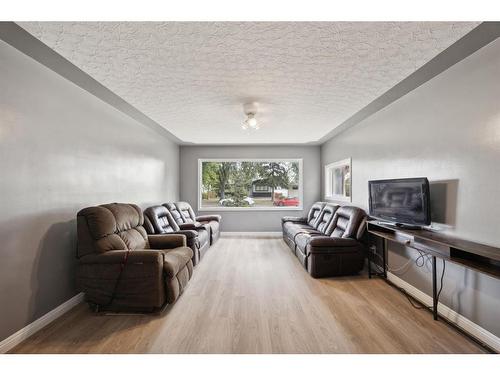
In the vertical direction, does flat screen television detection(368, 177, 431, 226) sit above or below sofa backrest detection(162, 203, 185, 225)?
above

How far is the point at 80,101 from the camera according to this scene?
2.74 metres

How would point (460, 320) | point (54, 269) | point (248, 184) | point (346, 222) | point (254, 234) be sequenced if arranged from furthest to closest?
point (248, 184) < point (254, 234) < point (346, 222) < point (54, 269) < point (460, 320)

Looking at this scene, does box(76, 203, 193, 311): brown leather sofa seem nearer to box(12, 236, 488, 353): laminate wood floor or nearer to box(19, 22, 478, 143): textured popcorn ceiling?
box(12, 236, 488, 353): laminate wood floor

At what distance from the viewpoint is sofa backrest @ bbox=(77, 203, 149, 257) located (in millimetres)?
2424

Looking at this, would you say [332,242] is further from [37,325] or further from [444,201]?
[37,325]

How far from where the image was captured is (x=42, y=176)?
88.1 inches

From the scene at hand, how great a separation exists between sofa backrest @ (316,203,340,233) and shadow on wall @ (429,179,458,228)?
1.90 m

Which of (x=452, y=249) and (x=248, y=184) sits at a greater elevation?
(x=248, y=184)

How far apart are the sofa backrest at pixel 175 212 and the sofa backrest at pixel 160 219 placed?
210 millimetres

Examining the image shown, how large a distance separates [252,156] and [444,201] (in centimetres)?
455

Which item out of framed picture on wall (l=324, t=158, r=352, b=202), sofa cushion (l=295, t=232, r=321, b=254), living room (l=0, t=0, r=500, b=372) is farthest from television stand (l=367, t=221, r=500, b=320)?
framed picture on wall (l=324, t=158, r=352, b=202)

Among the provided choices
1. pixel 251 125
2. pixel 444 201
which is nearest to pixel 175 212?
pixel 251 125
